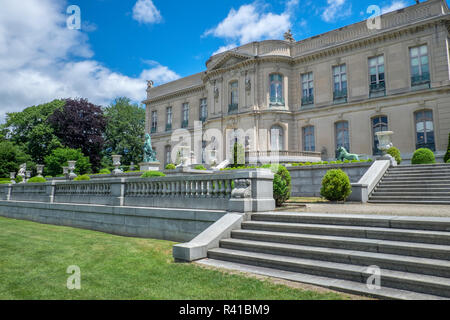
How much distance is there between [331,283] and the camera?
4805 mm

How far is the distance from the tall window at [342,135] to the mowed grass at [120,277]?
74.8ft

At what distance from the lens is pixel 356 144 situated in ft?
86.7

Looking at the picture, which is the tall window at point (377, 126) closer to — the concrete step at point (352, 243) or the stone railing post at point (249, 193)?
the stone railing post at point (249, 193)

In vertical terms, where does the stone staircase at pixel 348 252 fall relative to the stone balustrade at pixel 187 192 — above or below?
below

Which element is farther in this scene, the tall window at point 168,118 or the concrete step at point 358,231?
the tall window at point 168,118

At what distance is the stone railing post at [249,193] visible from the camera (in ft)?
26.2

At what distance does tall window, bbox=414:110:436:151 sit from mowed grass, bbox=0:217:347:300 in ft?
73.9

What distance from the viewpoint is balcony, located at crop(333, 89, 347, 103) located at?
27441 millimetres

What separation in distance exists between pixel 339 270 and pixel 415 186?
9955 mm

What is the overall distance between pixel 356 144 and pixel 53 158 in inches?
1243

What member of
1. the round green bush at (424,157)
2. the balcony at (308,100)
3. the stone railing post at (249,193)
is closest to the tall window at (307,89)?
the balcony at (308,100)

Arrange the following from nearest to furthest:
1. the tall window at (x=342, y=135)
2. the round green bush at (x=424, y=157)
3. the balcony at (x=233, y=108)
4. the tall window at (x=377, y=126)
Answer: the round green bush at (x=424, y=157), the tall window at (x=377, y=126), the tall window at (x=342, y=135), the balcony at (x=233, y=108)

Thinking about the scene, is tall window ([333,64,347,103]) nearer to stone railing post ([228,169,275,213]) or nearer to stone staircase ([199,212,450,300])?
stone railing post ([228,169,275,213])
